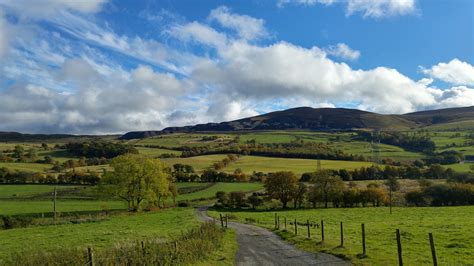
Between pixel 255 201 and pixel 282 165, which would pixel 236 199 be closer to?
pixel 255 201

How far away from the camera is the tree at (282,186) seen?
99375mm

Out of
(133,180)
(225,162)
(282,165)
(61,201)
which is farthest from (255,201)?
(225,162)

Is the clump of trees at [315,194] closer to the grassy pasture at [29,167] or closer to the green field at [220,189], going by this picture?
the green field at [220,189]

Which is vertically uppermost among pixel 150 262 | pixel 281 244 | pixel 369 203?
pixel 150 262

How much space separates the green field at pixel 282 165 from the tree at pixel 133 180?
7179 centimetres

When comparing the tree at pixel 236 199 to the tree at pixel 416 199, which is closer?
the tree at pixel 416 199

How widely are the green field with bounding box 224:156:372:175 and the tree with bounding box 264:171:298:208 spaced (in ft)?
145

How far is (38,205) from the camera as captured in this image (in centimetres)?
9219

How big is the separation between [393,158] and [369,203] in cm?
9371

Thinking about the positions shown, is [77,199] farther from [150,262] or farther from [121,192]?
[150,262]

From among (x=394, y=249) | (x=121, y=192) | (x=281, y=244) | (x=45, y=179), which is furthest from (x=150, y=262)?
(x=45, y=179)

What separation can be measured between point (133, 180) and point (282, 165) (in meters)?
92.1

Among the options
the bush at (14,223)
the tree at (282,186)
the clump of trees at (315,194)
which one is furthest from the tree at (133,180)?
the tree at (282,186)

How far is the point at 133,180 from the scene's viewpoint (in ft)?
266
